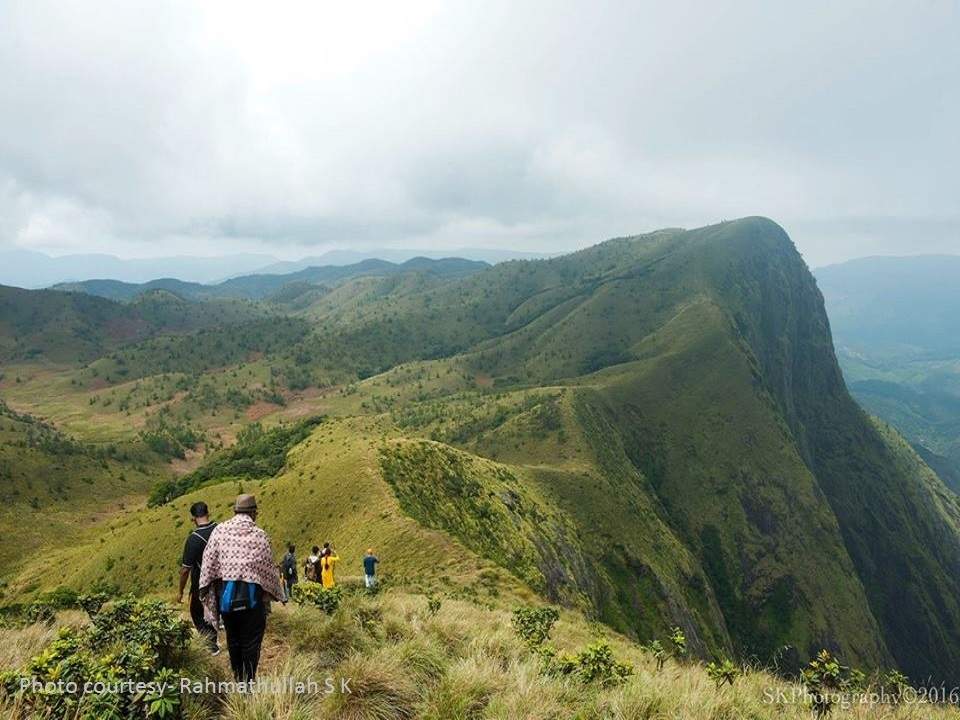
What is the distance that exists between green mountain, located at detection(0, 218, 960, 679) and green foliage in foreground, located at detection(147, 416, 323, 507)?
1.85 ft

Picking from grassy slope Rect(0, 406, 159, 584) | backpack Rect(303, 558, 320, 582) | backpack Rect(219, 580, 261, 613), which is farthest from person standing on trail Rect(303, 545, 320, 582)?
grassy slope Rect(0, 406, 159, 584)

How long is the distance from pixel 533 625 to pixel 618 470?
71.8 meters

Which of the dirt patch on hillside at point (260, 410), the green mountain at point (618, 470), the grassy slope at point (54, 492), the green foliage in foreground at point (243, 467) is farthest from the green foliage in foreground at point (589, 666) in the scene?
the dirt patch on hillside at point (260, 410)

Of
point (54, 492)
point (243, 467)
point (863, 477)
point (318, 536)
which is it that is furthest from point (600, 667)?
point (863, 477)

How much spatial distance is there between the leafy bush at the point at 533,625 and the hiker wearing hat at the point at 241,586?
20.7ft

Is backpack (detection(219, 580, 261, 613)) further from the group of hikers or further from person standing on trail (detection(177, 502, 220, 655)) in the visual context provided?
person standing on trail (detection(177, 502, 220, 655))

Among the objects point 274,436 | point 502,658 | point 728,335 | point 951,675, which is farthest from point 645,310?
point 502,658

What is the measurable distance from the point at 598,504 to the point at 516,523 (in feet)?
82.5

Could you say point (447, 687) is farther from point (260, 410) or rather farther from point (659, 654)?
point (260, 410)

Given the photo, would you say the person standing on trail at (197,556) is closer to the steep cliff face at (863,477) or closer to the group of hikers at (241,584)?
the group of hikers at (241,584)

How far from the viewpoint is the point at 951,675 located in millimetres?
108688

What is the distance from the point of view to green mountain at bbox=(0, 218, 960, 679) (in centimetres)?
3778

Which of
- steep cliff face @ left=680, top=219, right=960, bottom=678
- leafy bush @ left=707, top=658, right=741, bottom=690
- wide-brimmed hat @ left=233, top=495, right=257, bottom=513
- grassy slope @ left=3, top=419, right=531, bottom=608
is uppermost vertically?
wide-brimmed hat @ left=233, top=495, right=257, bottom=513

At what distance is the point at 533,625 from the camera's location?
1384 centimetres
